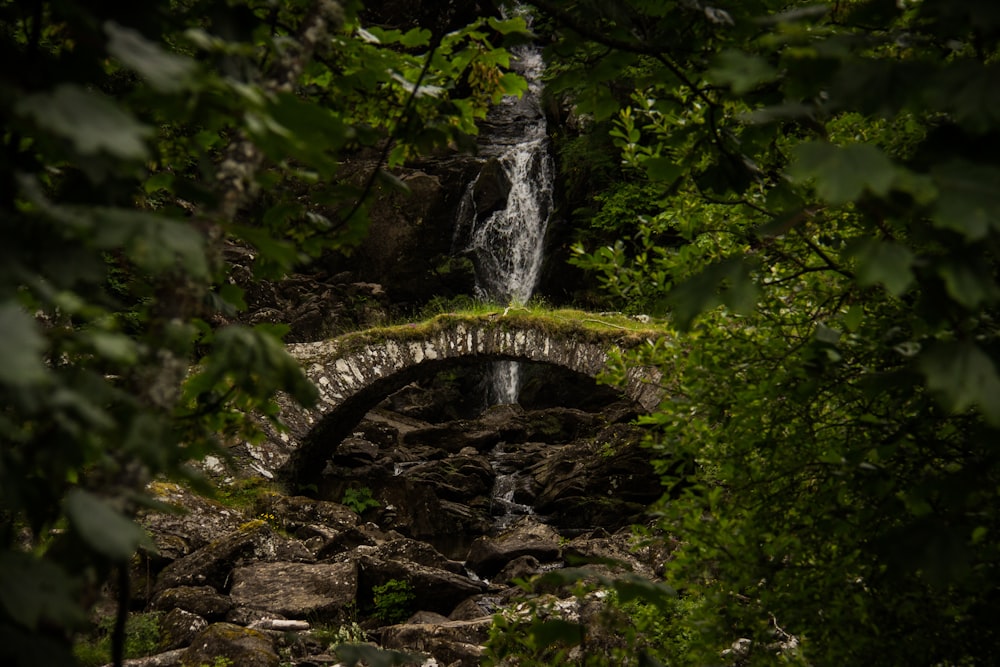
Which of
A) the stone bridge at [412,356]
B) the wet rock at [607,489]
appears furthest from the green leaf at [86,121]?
the wet rock at [607,489]

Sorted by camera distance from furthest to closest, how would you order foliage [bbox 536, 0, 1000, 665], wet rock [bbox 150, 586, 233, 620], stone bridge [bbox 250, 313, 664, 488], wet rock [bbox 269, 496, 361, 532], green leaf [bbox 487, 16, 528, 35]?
stone bridge [bbox 250, 313, 664, 488] → wet rock [bbox 269, 496, 361, 532] → wet rock [bbox 150, 586, 233, 620] → green leaf [bbox 487, 16, 528, 35] → foliage [bbox 536, 0, 1000, 665]

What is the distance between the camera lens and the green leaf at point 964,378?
98 centimetres

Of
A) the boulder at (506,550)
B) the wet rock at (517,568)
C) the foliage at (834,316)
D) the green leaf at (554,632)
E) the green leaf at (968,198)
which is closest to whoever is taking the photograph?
the green leaf at (968,198)

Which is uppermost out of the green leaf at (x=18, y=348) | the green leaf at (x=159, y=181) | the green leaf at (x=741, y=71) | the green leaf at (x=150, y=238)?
the green leaf at (x=741, y=71)

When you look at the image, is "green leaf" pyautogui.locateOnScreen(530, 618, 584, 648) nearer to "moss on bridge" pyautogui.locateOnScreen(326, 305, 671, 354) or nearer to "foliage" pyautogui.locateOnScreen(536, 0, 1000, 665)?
"foliage" pyautogui.locateOnScreen(536, 0, 1000, 665)

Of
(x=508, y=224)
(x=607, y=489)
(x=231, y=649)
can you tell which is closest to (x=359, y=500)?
(x=607, y=489)

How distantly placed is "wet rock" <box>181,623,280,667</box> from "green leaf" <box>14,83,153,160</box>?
4449mm

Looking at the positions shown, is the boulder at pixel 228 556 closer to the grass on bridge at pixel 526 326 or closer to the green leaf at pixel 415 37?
the grass on bridge at pixel 526 326

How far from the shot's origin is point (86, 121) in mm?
811

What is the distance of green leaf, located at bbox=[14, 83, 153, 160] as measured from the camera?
785 millimetres

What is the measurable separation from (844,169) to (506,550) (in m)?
7.98

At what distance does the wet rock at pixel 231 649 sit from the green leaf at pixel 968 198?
185 inches

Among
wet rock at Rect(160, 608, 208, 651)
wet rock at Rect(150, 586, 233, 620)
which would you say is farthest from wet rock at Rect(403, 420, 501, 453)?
wet rock at Rect(160, 608, 208, 651)

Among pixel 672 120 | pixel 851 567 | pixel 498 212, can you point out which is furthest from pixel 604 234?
pixel 851 567
